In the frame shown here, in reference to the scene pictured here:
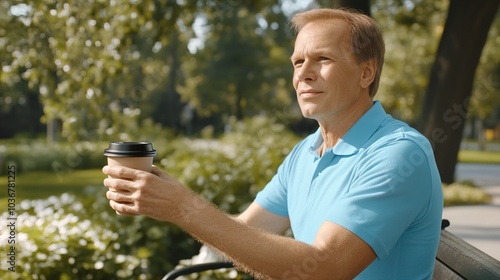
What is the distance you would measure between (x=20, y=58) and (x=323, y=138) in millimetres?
5713

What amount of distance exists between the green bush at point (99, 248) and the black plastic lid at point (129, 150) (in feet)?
8.53

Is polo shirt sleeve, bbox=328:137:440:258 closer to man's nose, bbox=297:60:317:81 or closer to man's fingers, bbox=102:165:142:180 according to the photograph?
man's nose, bbox=297:60:317:81

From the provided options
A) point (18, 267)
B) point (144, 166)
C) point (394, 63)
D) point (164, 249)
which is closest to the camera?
point (144, 166)

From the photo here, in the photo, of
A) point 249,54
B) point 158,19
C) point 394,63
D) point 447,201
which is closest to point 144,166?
point 158,19

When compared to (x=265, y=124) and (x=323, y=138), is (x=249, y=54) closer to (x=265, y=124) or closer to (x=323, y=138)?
(x=265, y=124)

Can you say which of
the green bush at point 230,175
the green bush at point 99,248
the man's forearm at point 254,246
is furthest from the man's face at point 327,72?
the green bush at point 230,175

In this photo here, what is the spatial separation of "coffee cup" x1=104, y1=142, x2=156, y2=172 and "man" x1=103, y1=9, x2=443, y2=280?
33mm

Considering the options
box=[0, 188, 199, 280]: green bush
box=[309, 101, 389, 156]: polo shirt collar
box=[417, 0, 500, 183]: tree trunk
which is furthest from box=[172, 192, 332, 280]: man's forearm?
box=[417, 0, 500, 183]: tree trunk

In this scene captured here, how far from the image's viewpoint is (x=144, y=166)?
6.08 feet

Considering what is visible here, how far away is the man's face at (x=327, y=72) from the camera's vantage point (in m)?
2.20

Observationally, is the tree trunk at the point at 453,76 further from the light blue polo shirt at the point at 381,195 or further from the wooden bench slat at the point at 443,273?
the light blue polo shirt at the point at 381,195

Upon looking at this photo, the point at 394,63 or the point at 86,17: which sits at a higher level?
the point at 86,17

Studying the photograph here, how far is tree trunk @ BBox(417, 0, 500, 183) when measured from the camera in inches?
359

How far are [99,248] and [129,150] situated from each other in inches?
115
